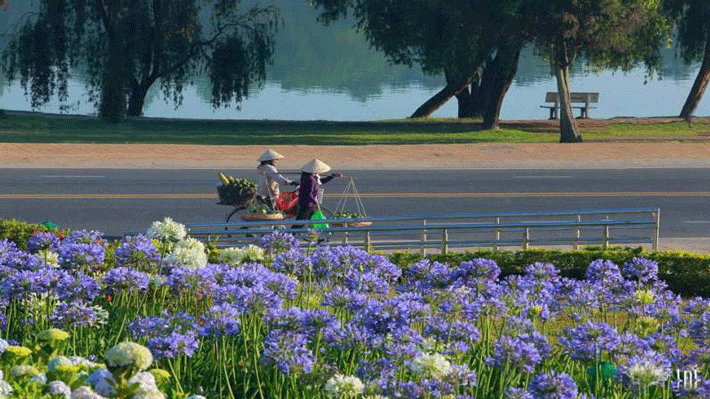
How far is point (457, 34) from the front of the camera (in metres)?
36.1

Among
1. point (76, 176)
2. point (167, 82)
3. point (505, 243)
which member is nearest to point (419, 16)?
point (167, 82)

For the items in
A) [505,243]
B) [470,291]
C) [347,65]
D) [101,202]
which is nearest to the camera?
[470,291]

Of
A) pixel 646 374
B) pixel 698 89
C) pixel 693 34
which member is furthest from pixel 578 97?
pixel 646 374

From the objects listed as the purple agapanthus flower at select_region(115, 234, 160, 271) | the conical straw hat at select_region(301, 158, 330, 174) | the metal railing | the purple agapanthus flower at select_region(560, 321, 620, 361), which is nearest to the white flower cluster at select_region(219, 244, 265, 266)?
the purple agapanthus flower at select_region(115, 234, 160, 271)

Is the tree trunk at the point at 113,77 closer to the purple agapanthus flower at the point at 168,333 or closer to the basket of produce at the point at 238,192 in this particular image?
the basket of produce at the point at 238,192

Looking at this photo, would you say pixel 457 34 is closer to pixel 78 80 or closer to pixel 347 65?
pixel 78 80

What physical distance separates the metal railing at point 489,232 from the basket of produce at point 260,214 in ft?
0.63

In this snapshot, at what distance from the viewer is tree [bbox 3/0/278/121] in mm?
41688

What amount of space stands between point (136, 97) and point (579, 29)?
56.1 feet

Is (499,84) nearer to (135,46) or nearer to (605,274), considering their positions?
(135,46)

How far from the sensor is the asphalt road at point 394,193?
22.4 metres

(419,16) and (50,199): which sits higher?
(419,16)

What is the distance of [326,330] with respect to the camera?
24.0ft

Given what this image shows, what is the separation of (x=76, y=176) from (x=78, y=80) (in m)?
52.4
